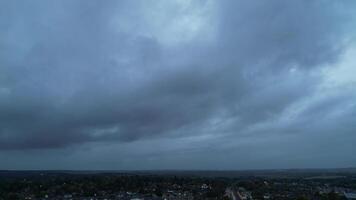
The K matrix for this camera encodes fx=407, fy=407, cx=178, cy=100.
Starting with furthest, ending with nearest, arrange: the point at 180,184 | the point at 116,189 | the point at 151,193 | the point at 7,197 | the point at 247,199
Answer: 1. the point at 180,184
2. the point at 116,189
3. the point at 151,193
4. the point at 247,199
5. the point at 7,197

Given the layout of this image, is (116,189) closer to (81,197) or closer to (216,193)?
(81,197)

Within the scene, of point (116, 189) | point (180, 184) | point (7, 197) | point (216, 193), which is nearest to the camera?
point (7, 197)

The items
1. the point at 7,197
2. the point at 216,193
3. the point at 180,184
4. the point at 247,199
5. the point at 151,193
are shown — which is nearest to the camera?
the point at 7,197

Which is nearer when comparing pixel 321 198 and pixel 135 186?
pixel 321 198

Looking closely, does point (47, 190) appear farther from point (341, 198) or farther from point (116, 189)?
point (341, 198)

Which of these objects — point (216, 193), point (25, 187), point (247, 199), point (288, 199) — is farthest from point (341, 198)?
point (25, 187)

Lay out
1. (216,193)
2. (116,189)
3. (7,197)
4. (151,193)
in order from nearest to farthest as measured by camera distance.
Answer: (7,197), (216,193), (151,193), (116,189)

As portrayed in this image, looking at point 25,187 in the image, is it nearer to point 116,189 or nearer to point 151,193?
point 116,189

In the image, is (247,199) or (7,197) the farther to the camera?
(247,199)

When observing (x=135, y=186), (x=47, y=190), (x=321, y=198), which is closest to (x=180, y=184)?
(x=135, y=186)
